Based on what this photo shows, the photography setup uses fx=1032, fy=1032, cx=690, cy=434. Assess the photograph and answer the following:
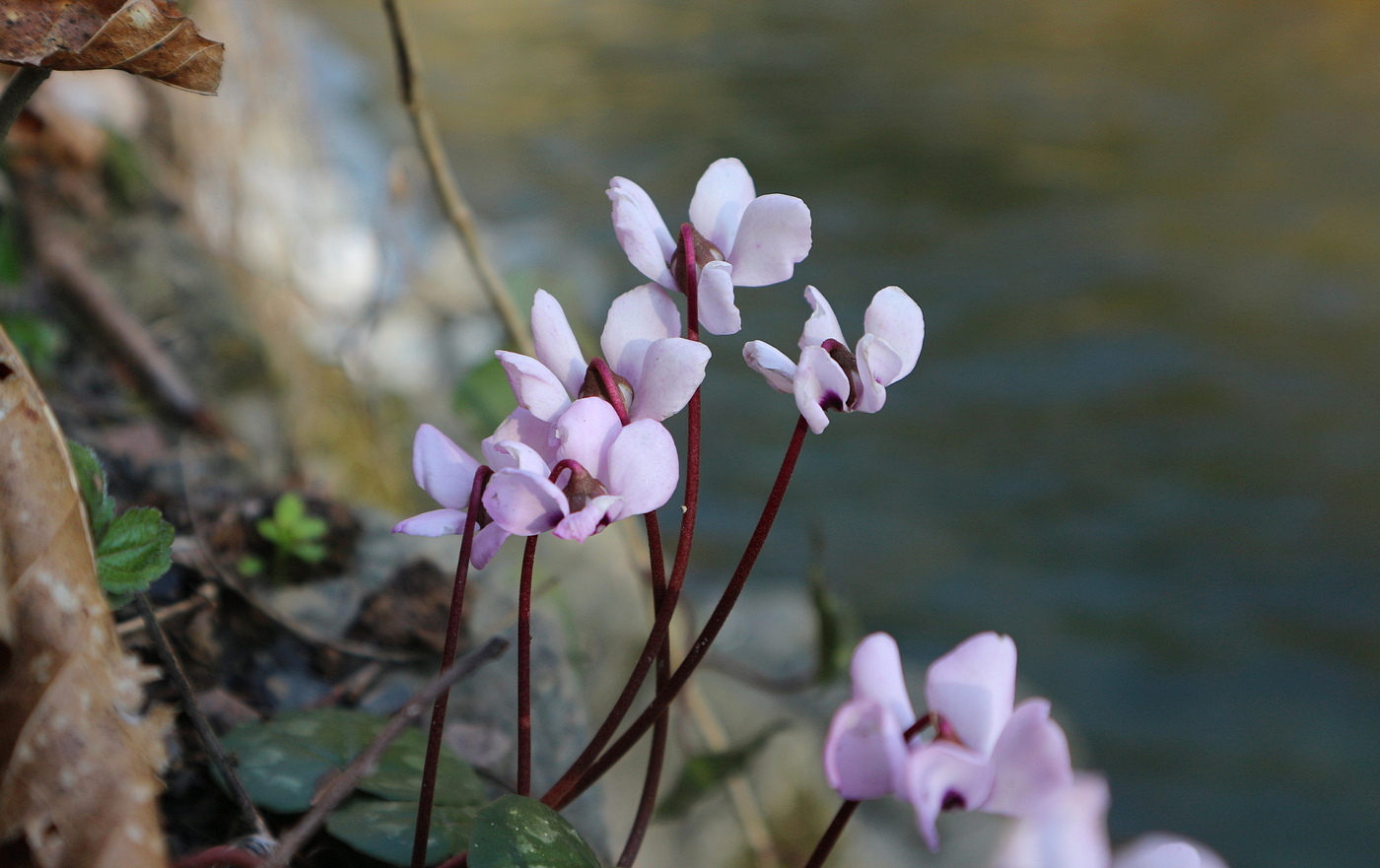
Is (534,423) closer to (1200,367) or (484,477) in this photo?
(484,477)

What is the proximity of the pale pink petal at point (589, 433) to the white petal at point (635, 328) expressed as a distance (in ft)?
0.17

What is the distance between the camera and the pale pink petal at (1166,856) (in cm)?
39

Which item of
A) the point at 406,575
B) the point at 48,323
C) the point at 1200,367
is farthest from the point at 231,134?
the point at 1200,367

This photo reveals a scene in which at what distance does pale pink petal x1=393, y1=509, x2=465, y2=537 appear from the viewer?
483mm

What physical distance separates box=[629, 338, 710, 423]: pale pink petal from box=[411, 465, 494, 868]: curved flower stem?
0.08 metres

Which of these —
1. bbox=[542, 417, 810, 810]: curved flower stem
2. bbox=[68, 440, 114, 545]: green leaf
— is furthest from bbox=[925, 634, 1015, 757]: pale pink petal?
bbox=[68, 440, 114, 545]: green leaf

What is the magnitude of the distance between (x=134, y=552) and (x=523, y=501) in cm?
27

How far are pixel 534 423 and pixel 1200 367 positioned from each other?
3.80 meters

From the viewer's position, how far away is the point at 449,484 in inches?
20.1

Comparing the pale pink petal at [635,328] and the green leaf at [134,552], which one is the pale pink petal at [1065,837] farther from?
the green leaf at [134,552]

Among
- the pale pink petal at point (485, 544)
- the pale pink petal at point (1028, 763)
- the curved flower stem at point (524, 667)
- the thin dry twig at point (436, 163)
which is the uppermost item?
the thin dry twig at point (436, 163)

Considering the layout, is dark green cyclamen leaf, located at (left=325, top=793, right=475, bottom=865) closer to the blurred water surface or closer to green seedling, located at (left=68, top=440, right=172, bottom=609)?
green seedling, located at (left=68, top=440, right=172, bottom=609)

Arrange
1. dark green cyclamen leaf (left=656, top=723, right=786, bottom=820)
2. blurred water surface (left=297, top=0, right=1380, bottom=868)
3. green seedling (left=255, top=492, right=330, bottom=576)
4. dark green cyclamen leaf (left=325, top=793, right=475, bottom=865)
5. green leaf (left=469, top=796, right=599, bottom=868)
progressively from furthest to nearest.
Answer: blurred water surface (left=297, top=0, right=1380, bottom=868) → dark green cyclamen leaf (left=656, top=723, right=786, bottom=820) → green seedling (left=255, top=492, right=330, bottom=576) → dark green cyclamen leaf (left=325, top=793, right=475, bottom=865) → green leaf (left=469, top=796, right=599, bottom=868)

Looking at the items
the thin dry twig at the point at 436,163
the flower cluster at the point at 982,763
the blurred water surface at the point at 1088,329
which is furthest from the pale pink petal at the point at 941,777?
the blurred water surface at the point at 1088,329
